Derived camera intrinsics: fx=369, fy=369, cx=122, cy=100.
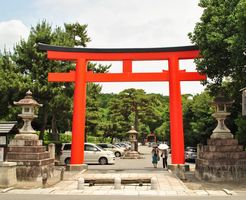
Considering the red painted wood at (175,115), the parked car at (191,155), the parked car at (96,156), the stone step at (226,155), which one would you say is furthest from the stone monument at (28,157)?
the parked car at (191,155)

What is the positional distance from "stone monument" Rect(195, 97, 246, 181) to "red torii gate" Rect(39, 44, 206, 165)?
326 cm

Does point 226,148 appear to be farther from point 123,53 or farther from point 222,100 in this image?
point 123,53

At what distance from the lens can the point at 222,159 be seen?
16719 mm

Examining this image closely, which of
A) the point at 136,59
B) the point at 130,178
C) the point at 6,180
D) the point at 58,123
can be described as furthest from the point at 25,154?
the point at 58,123

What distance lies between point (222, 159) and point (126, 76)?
7.64 meters

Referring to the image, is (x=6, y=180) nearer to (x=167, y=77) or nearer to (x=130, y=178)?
(x=130, y=178)

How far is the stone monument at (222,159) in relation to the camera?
16453 mm

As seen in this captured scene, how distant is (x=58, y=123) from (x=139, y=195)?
21.2 m

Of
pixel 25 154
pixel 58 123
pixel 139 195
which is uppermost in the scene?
A: pixel 58 123

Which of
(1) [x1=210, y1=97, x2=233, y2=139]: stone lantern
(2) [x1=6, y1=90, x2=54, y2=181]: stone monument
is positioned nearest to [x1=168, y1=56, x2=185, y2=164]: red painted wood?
(1) [x1=210, y1=97, x2=233, y2=139]: stone lantern

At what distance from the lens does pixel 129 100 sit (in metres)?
48.5

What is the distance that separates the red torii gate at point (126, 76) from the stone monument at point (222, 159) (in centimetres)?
326

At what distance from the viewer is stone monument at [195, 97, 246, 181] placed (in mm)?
16453

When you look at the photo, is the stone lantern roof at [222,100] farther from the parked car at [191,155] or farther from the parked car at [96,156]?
the parked car at [191,155]
